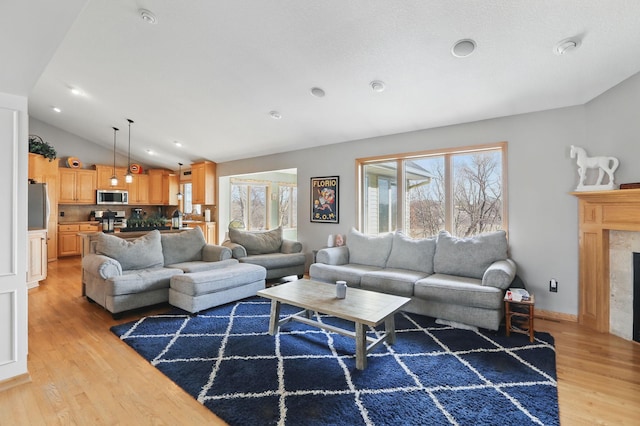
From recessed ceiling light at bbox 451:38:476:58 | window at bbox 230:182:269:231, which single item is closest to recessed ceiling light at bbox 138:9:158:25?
recessed ceiling light at bbox 451:38:476:58

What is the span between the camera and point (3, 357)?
2193 millimetres

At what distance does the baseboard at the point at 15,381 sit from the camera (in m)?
2.16

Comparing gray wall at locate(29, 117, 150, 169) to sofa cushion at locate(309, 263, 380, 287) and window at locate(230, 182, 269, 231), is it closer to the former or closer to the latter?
window at locate(230, 182, 269, 231)

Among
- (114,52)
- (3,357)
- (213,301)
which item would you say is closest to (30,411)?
(3,357)

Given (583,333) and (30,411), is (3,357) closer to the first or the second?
(30,411)

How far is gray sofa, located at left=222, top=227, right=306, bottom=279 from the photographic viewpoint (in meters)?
5.09

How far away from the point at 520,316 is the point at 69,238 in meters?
9.17

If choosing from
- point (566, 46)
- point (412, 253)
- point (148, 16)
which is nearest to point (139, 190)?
point (148, 16)

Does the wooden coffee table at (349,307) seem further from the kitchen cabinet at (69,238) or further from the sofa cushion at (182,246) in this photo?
the kitchen cabinet at (69,238)

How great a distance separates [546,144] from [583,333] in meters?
2.06

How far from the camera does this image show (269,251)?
559cm

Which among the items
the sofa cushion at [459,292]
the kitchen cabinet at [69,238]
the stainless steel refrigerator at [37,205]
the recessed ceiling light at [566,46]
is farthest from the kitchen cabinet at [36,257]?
the recessed ceiling light at [566,46]

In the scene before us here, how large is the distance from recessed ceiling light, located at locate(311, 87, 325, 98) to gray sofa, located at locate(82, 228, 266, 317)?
2495 mm

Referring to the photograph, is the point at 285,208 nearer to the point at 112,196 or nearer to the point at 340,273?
the point at 112,196
